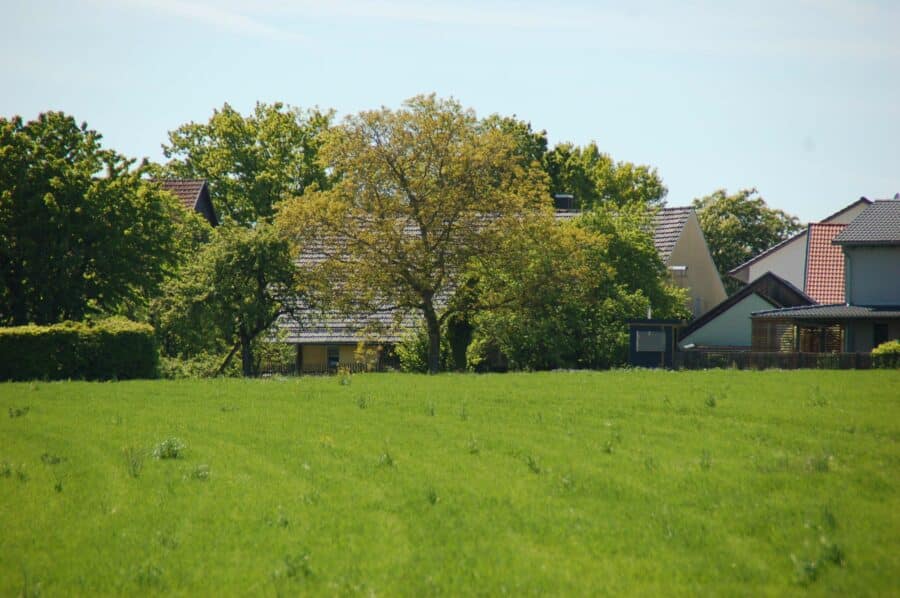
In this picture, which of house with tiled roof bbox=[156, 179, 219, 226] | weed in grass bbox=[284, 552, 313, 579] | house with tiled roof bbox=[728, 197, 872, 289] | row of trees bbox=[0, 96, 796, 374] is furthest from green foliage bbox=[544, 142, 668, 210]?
weed in grass bbox=[284, 552, 313, 579]

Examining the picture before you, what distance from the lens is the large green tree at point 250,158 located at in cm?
7669

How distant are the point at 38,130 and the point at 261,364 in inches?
878

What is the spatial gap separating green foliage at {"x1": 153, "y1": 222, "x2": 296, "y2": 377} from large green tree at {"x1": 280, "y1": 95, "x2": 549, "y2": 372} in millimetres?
2458

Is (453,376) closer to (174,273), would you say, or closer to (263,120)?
(174,273)

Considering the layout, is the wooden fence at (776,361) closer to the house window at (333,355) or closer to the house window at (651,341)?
the house window at (651,341)

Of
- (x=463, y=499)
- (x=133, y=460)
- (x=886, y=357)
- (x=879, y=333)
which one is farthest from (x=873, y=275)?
(x=133, y=460)

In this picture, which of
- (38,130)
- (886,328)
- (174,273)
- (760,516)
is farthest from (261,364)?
(760,516)

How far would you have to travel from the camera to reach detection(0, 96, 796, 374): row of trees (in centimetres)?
3950

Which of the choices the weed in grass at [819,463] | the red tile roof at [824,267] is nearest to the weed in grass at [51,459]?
the weed in grass at [819,463]

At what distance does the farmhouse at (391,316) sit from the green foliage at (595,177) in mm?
15463

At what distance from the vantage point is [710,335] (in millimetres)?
56781

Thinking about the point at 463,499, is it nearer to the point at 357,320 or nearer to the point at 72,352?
the point at 72,352

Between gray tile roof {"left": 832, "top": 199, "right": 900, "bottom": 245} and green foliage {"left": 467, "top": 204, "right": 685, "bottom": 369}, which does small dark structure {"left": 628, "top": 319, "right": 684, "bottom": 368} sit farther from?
gray tile roof {"left": 832, "top": 199, "right": 900, "bottom": 245}

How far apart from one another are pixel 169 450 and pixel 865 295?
141 feet
